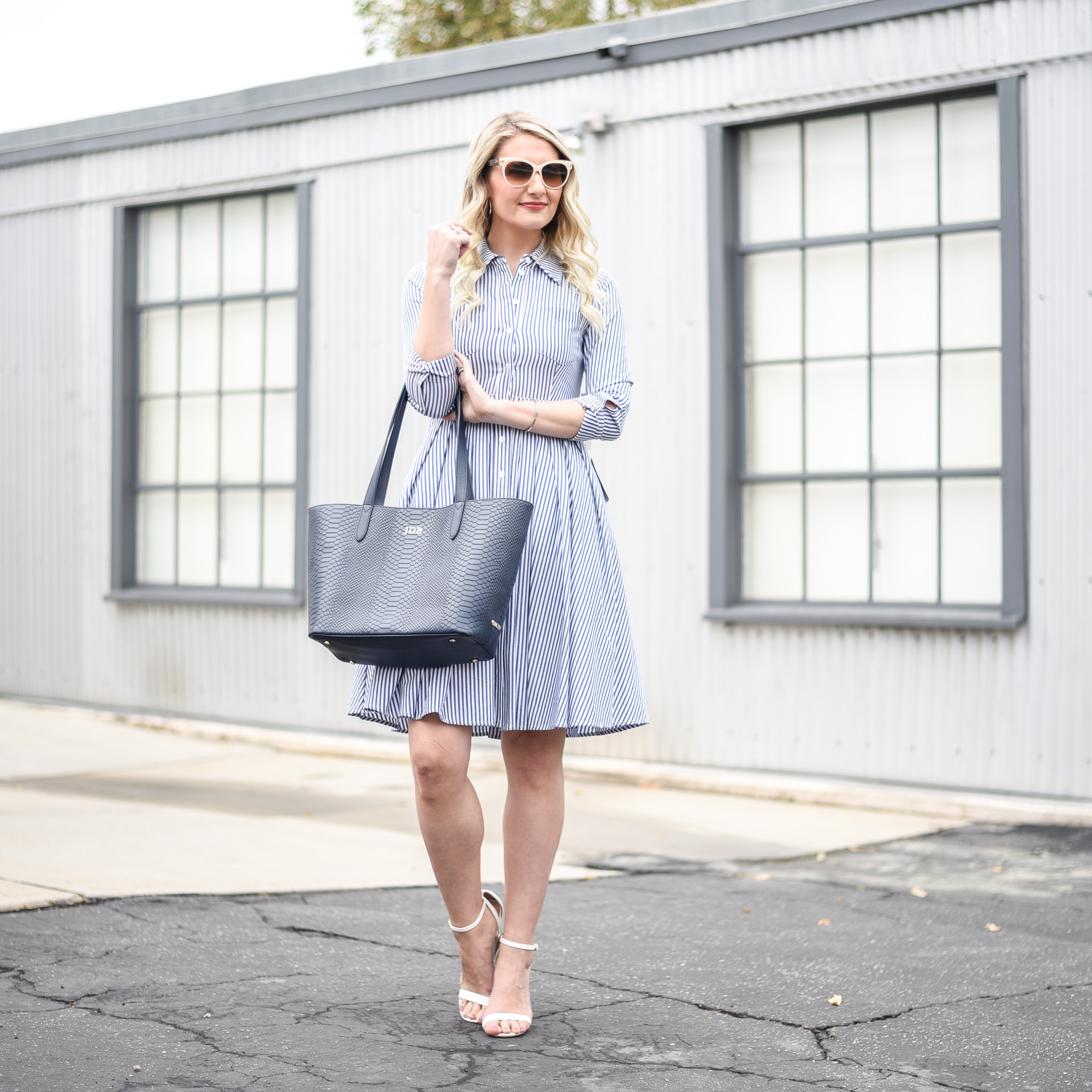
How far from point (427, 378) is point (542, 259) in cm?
45

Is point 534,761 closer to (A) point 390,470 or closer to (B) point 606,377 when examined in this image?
(A) point 390,470

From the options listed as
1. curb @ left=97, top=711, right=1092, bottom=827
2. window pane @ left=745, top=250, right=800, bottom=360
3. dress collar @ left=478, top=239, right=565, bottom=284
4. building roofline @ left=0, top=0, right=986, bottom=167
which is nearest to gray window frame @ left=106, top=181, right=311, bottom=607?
building roofline @ left=0, top=0, right=986, bottom=167

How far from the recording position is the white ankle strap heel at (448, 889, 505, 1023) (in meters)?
3.50

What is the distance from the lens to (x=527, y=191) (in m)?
3.62

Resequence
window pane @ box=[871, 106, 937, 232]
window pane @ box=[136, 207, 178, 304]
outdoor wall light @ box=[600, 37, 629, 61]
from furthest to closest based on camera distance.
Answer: window pane @ box=[136, 207, 178, 304] < outdoor wall light @ box=[600, 37, 629, 61] < window pane @ box=[871, 106, 937, 232]

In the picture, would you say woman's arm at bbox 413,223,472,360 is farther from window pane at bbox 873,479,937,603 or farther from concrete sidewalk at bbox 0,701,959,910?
window pane at bbox 873,479,937,603

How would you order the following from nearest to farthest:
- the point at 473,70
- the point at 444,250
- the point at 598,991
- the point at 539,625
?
the point at 444,250, the point at 539,625, the point at 598,991, the point at 473,70

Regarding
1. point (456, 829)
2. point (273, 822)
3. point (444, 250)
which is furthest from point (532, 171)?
point (273, 822)

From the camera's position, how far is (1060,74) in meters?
7.02

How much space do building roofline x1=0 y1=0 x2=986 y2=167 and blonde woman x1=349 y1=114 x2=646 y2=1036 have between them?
443 cm

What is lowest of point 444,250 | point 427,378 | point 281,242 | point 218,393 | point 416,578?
point 416,578

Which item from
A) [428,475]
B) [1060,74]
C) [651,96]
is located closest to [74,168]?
[651,96]

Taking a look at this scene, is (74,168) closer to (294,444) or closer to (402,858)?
(294,444)

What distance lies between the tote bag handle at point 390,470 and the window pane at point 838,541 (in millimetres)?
4560
